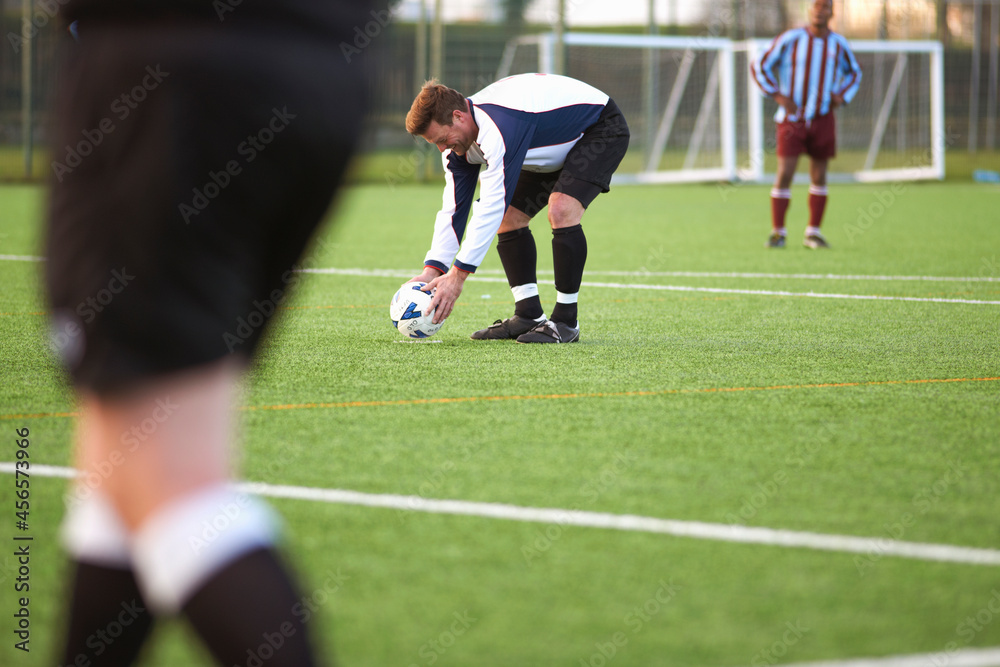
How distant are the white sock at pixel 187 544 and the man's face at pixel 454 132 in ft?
12.5

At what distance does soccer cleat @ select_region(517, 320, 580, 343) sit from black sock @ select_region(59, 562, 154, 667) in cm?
391

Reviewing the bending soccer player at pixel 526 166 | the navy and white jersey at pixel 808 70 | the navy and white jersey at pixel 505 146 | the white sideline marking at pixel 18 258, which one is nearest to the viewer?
the navy and white jersey at pixel 505 146

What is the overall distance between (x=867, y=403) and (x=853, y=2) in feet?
77.5

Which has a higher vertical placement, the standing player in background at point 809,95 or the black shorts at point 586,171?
the black shorts at point 586,171

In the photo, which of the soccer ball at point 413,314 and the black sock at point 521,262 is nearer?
the soccer ball at point 413,314

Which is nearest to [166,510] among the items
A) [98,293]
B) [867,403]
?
[98,293]

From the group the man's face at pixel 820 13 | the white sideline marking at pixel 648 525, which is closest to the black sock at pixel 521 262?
the white sideline marking at pixel 648 525

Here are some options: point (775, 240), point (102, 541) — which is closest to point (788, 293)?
point (775, 240)

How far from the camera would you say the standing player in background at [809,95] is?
10445mm

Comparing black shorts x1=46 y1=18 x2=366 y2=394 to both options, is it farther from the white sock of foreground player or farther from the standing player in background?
the standing player in background

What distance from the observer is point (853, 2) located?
83.7 feet

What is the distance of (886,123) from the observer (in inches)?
949

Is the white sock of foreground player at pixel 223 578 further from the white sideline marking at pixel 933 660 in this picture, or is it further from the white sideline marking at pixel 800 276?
the white sideline marking at pixel 800 276

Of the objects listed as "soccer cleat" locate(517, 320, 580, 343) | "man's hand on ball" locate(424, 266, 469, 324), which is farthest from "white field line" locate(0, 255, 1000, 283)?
"man's hand on ball" locate(424, 266, 469, 324)
